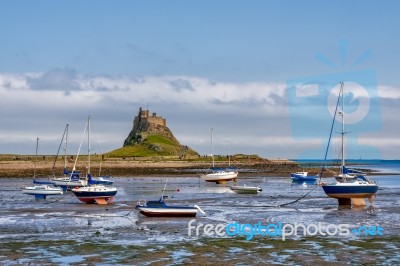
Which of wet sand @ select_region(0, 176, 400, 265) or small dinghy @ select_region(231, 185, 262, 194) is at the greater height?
small dinghy @ select_region(231, 185, 262, 194)

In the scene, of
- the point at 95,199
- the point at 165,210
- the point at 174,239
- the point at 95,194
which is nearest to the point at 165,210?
the point at 165,210

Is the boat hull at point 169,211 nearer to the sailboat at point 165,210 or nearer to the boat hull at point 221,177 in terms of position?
the sailboat at point 165,210

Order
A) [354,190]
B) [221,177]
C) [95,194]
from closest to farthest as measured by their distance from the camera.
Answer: [354,190] → [95,194] → [221,177]

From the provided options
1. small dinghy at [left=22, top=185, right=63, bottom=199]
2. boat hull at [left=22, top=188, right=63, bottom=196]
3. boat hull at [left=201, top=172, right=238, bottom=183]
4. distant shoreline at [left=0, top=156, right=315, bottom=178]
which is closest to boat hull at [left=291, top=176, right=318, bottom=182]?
boat hull at [left=201, top=172, right=238, bottom=183]

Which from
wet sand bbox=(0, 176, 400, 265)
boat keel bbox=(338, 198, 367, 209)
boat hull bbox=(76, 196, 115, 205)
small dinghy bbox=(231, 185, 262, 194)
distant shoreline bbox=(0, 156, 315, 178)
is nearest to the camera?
wet sand bbox=(0, 176, 400, 265)

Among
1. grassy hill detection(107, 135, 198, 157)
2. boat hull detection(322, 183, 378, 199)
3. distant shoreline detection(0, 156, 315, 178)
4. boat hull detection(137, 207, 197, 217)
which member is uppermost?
grassy hill detection(107, 135, 198, 157)

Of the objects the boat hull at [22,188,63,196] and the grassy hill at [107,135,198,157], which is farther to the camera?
the grassy hill at [107,135,198,157]

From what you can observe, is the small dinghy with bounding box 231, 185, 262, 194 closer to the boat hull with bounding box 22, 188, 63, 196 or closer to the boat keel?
the boat keel

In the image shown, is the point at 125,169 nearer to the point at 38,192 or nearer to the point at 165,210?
the point at 38,192

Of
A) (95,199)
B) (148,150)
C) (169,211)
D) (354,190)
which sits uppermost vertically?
(148,150)

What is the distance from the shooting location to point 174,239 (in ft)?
95.0

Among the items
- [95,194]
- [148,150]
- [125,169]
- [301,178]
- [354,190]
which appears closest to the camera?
[354,190]

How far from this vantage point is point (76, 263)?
22.8 m

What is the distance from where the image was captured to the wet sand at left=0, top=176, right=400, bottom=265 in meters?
23.8
